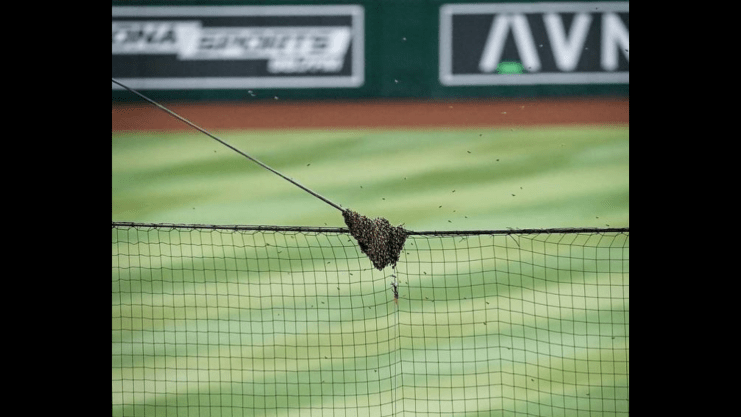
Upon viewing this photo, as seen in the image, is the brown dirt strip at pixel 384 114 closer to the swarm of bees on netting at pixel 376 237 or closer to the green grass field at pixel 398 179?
the green grass field at pixel 398 179

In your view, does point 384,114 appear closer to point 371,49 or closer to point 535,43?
point 371,49

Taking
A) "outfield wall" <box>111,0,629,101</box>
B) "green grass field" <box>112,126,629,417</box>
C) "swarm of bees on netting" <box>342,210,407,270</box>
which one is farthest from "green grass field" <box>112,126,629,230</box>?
"swarm of bees on netting" <box>342,210,407,270</box>

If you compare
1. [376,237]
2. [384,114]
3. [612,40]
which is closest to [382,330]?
[376,237]

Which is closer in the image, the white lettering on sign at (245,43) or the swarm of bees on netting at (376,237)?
the swarm of bees on netting at (376,237)

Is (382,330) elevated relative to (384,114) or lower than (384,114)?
lower

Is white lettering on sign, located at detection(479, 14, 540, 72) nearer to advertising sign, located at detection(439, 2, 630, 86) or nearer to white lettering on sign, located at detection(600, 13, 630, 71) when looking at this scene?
advertising sign, located at detection(439, 2, 630, 86)

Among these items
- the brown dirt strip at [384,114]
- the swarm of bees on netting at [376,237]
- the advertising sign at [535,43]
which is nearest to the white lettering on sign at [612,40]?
the advertising sign at [535,43]

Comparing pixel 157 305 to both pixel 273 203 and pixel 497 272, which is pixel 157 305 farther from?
pixel 497 272

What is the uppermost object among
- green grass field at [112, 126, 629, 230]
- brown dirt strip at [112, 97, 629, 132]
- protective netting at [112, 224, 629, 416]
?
brown dirt strip at [112, 97, 629, 132]
